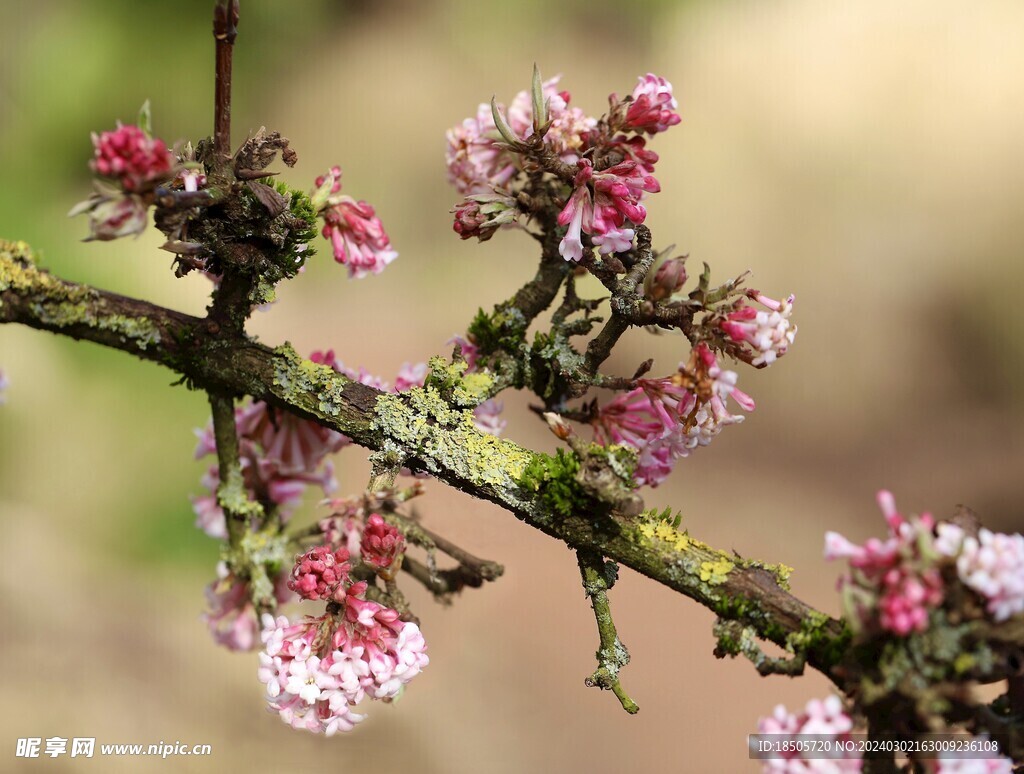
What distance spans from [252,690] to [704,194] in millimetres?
2578

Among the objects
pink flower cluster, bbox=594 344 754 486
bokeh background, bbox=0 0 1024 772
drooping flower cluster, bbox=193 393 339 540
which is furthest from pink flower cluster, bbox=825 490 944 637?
bokeh background, bbox=0 0 1024 772

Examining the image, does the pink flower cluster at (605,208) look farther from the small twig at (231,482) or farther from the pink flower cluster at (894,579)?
the small twig at (231,482)

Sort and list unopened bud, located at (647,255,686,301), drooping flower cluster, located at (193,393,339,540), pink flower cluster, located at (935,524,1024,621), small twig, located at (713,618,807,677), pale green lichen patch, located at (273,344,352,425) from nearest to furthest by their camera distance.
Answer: pink flower cluster, located at (935,524,1024,621)
small twig, located at (713,618,807,677)
unopened bud, located at (647,255,686,301)
pale green lichen patch, located at (273,344,352,425)
drooping flower cluster, located at (193,393,339,540)

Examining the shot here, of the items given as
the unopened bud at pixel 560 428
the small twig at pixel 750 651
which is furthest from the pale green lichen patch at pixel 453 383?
the small twig at pixel 750 651

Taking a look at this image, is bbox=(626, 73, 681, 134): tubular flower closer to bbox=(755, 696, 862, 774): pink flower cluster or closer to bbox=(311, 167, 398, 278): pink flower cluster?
bbox=(311, 167, 398, 278): pink flower cluster

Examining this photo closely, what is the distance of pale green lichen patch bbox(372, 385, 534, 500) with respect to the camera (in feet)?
3.08

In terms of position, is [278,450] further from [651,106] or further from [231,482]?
[651,106]

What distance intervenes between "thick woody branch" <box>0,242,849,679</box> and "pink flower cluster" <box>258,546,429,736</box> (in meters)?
0.15

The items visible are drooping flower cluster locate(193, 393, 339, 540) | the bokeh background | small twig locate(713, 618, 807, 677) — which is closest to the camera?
small twig locate(713, 618, 807, 677)

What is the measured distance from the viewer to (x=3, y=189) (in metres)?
3.50

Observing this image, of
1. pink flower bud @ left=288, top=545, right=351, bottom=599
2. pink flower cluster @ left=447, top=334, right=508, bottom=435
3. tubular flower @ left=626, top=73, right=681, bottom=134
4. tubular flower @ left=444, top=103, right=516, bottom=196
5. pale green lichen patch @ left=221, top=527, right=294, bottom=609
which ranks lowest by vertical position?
pink flower bud @ left=288, top=545, right=351, bottom=599

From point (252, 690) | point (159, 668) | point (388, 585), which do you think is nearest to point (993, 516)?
point (252, 690)

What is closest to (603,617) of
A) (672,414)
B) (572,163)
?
(672,414)

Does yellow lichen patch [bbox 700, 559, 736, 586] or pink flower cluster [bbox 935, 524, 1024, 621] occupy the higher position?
yellow lichen patch [bbox 700, 559, 736, 586]
